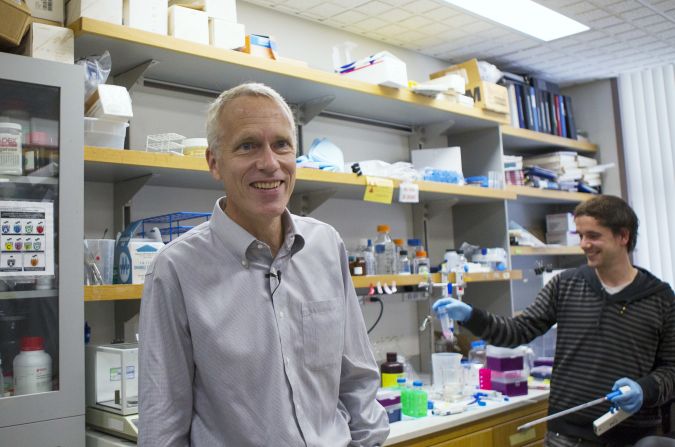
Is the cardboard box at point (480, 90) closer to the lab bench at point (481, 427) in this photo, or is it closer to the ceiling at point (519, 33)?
the ceiling at point (519, 33)

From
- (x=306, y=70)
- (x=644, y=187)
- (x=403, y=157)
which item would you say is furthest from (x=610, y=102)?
(x=306, y=70)

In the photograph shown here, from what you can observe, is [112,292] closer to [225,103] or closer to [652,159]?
[225,103]

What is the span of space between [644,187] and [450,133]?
1.60 metres

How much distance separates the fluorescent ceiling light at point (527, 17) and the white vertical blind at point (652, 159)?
117 cm

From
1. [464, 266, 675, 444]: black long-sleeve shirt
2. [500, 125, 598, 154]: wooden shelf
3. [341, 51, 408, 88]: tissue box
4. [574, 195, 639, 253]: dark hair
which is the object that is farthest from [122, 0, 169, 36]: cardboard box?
[500, 125, 598, 154]: wooden shelf

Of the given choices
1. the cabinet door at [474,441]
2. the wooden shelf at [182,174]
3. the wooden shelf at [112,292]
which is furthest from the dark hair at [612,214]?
the wooden shelf at [112,292]

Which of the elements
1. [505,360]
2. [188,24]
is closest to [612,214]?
[505,360]

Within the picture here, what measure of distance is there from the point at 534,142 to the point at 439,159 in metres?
1.01

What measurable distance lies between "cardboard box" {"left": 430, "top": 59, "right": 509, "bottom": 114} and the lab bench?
1548mm

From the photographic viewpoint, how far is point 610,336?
231 centimetres

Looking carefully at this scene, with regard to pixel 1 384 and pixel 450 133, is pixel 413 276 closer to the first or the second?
pixel 450 133

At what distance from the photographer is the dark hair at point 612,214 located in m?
2.39

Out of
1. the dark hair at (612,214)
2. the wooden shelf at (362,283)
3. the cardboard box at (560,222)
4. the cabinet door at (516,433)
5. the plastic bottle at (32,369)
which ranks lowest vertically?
the cabinet door at (516,433)

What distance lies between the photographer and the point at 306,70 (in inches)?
97.1
